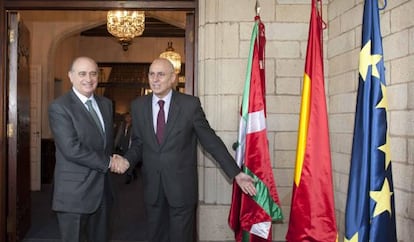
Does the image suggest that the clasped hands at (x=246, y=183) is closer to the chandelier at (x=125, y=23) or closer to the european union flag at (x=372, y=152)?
the european union flag at (x=372, y=152)

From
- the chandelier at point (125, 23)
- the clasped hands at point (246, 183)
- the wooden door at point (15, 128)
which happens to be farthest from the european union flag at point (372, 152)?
the chandelier at point (125, 23)

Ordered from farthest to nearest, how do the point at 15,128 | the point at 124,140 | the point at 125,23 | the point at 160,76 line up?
the point at 124,140 → the point at 125,23 → the point at 15,128 → the point at 160,76

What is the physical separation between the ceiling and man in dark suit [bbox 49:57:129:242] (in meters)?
7.54

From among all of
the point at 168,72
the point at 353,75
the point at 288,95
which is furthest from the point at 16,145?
the point at 353,75

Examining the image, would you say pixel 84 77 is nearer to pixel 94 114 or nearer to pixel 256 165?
pixel 94 114

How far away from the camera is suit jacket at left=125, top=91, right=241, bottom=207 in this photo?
3008mm

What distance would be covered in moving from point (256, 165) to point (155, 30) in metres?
8.94

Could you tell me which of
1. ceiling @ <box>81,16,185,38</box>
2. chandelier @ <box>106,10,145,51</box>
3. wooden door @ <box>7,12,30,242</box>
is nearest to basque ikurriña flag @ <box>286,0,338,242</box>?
wooden door @ <box>7,12,30,242</box>

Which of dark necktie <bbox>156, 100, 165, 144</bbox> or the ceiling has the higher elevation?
the ceiling

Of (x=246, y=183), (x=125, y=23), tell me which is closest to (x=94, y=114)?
(x=246, y=183)

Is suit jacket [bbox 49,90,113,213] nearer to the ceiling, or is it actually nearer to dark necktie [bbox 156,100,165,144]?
dark necktie [bbox 156,100,165,144]

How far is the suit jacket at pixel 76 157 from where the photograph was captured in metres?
2.80

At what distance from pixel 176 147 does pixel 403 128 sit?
4.57 ft

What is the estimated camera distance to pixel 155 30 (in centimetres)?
1159
